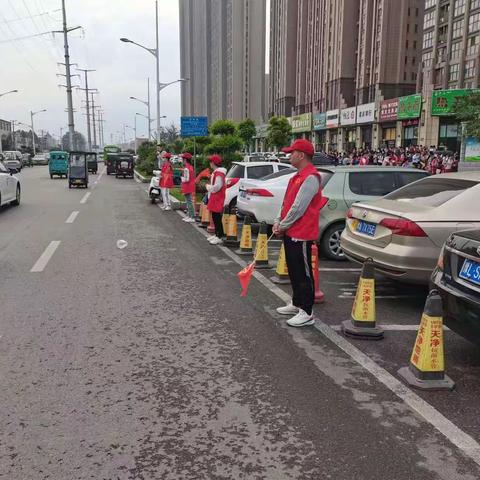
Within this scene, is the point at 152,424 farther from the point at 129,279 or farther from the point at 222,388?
the point at 129,279

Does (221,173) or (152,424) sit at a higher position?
(221,173)

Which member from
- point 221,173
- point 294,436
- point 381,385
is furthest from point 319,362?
point 221,173

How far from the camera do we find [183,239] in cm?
1116

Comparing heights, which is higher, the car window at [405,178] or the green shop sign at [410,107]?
the green shop sign at [410,107]

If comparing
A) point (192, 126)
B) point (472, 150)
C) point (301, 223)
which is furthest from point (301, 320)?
point (472, 150)

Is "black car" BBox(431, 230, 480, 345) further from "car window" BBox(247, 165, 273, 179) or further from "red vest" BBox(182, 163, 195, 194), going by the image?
"red vest" BBox(182, 163, 195, 194)

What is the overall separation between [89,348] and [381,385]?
253 cm

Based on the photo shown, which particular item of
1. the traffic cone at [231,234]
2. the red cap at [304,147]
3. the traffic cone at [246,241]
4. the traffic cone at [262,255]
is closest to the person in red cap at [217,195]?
the traffic cone at [231,234]

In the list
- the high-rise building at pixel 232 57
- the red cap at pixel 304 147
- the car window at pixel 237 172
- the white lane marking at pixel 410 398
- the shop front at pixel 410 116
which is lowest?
the white lane marking at pixel 410 398

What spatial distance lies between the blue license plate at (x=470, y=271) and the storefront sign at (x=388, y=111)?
4370 cm

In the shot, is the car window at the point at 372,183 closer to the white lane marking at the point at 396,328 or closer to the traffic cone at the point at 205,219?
the white lane marking at the point at 396,328

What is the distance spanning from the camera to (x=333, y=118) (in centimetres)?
5975

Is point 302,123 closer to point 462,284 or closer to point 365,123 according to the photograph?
point 365,123

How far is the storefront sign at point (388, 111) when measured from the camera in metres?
45.2
